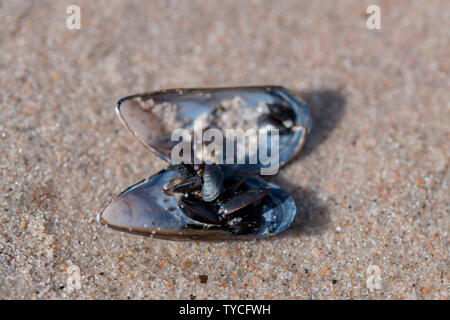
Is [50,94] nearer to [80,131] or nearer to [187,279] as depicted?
[80,131]

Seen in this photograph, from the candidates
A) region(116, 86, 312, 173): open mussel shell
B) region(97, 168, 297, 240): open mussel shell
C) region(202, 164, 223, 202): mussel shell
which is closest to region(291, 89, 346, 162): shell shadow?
region(116, 86, 312, 173): open mussel shell

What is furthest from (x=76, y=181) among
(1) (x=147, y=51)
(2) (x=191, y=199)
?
(1) (x=147, y=51)

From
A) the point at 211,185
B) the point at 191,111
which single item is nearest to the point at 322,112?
the point at 191,111

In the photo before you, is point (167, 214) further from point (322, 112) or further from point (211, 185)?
point (322, 112)

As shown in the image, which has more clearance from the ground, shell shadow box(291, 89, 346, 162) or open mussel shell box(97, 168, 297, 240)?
shell shadow box(291, 89, 346, 162)

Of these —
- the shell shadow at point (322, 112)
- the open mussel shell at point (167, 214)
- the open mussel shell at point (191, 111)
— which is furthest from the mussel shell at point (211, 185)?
the shell shadow at point (322, 112)

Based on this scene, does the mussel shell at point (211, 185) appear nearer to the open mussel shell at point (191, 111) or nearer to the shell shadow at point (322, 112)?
the open mussel shell at point (191, 111)

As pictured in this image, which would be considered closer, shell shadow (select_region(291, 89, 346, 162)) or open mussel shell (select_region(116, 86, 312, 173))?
open mussel shell (select_region(116, 86, 312, 173))

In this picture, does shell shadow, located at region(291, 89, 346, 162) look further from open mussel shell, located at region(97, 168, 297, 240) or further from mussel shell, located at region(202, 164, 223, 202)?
mussel shell, located at region(202, 164, 223, 202)
